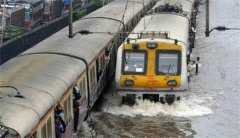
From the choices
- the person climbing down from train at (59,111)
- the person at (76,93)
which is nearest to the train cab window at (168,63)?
the person at (76,93)

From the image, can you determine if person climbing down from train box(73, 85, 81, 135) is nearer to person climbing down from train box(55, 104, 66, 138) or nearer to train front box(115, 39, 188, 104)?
person climbing down from train box(55, 104, 66, 138)

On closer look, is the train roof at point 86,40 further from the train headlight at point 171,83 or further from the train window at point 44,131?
the train window at point 44,131

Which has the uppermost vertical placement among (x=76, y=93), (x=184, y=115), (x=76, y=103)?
(x=76, y=93)

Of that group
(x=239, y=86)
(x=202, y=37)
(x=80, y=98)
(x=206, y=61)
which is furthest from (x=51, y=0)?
(x=80, y=98)

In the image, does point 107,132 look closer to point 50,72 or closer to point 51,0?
point 50,72

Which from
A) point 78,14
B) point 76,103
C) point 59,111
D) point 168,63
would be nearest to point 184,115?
point 168,63

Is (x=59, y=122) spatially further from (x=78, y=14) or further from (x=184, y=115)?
(x=78, y=14)
